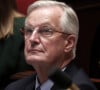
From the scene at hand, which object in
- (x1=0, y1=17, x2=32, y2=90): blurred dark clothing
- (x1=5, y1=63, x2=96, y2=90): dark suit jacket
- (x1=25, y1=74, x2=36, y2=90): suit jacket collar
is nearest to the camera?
(x1=5, y1=63, x2=96, y2=90): dark suit jacket

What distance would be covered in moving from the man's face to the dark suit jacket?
0.06 metres

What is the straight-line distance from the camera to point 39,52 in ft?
3.88

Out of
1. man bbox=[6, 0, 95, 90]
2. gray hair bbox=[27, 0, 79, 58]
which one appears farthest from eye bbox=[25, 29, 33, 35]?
gray hair bbox=[27, 0, 79, 58]

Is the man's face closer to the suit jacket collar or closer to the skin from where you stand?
the skin

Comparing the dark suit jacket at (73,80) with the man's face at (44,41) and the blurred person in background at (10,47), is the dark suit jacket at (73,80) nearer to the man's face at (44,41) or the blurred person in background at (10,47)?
the man's face at (44,41)

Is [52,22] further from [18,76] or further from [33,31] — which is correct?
[18,76]

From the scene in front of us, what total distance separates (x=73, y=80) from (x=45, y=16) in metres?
0.26

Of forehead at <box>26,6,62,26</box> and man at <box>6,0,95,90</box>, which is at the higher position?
forehead at <box>26,6,62,26</box>

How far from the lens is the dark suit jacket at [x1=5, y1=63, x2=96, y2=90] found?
1146 millimetres

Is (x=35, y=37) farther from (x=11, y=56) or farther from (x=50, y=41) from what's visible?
(x=11, y=56)

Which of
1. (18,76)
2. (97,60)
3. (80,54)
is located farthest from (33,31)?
(80,54)

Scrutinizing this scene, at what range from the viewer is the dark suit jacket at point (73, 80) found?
115 centimetres

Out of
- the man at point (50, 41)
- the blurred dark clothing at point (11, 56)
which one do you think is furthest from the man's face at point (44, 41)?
the blurred dark clothing at point (11, 56)

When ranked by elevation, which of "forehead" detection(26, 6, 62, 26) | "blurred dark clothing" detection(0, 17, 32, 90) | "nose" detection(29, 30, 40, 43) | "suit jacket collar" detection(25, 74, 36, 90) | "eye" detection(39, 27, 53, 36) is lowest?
"blurred dark clothing" detection(0, 17, 32, 90)
